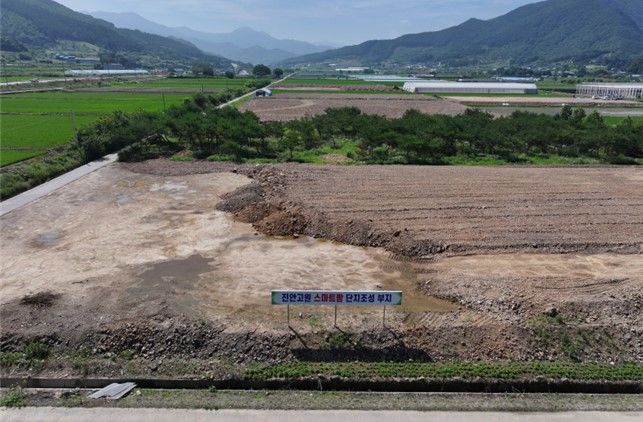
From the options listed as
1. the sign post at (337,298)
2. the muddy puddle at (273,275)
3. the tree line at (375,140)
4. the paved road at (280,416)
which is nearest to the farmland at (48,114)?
the tree line at (375,140)

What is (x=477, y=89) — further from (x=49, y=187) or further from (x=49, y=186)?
(x=49, y=187)

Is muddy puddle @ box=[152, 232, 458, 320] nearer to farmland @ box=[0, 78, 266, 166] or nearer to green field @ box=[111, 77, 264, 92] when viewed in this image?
farmland @ box=[0, 78, 266, 166]

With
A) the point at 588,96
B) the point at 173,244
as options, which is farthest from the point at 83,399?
the point at 588,96

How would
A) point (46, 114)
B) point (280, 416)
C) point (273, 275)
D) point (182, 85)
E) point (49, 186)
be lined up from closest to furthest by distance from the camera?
1. point (280, 416)
2. point (273, 275)
3. point (49, 186)
4. point (46, 114)
5. point (182, 85)

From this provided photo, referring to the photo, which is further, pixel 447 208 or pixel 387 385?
pixel 447 208

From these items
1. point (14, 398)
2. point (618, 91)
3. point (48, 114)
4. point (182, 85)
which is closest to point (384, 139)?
point (14, 398)

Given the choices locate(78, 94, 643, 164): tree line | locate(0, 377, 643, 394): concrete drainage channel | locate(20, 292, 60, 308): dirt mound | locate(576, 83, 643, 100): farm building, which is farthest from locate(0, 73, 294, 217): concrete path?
locate(576, 83, 643, 100): farm building

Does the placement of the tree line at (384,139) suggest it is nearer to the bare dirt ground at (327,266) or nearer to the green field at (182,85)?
the bare dirt ground at (327,266)
